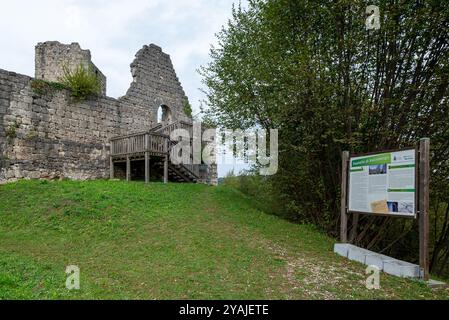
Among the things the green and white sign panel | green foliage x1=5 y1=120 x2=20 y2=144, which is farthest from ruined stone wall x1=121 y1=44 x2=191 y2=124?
the green and white sign panel

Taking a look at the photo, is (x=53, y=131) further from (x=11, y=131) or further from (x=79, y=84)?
(x=79, y=84)

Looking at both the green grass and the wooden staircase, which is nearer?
the green grass

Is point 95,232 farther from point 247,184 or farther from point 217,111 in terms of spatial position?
point 247,184

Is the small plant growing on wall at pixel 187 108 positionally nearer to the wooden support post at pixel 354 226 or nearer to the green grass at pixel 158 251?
the green grass at pixel 158 251

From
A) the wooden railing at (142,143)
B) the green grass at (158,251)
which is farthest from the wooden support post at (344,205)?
the wooden railing at (142,143)

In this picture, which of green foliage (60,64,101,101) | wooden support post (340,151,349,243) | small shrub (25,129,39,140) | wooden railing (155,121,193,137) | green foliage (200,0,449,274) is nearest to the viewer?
wooden support post (340,151,349,243)

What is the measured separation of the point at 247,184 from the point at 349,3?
10.5 meters

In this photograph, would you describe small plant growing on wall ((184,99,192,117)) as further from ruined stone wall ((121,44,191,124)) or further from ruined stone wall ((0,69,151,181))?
ruined stone wall ((0,69,151,181))

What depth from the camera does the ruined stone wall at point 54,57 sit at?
53.4ft

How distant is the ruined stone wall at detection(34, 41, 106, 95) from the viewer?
16.3 meters

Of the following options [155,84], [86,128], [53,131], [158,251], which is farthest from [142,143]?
[158,251]

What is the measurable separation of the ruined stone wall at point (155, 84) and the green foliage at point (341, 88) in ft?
27.2

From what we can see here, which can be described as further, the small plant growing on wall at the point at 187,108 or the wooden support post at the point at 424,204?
the small plant growing on wall at the point at 187,108

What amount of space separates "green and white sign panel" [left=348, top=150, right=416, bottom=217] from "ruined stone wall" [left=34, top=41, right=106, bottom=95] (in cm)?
1530
